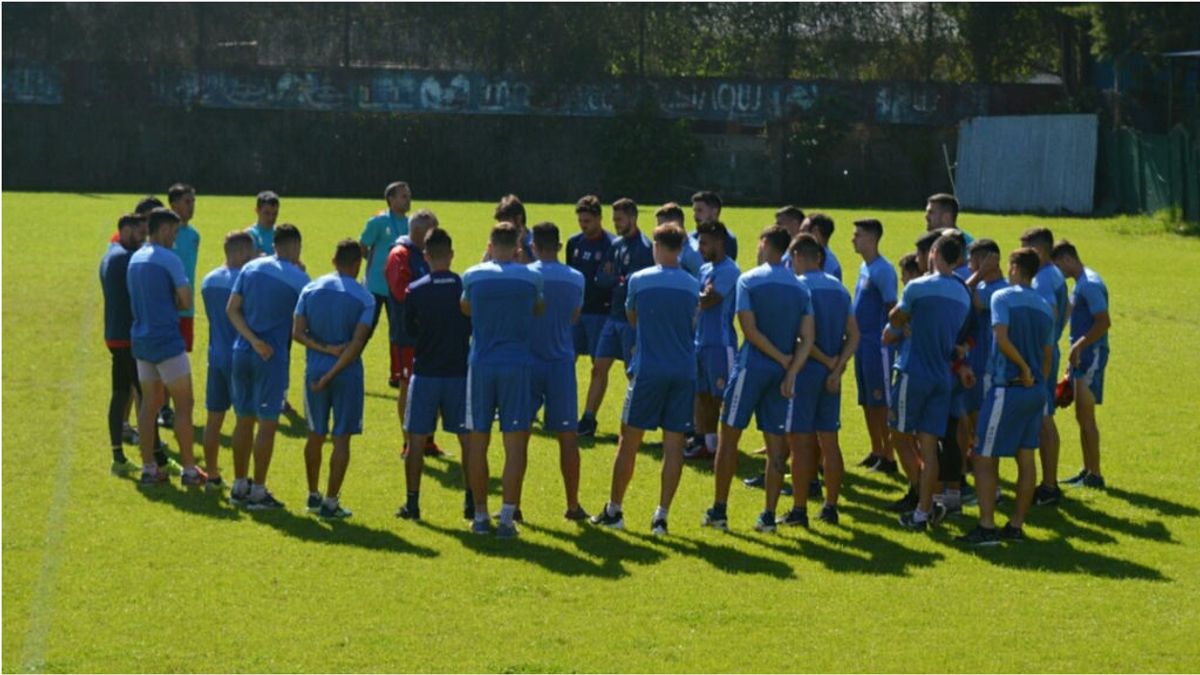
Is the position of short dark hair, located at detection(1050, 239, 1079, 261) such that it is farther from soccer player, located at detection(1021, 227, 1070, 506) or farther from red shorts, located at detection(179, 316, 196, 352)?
red shorts, located at detection(179, 316, 196, 352)

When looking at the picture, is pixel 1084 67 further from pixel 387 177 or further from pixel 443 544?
pixel 443 544

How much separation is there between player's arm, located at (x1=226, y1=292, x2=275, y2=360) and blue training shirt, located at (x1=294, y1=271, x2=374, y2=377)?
0.38m

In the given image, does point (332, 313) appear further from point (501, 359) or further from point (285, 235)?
point (501, 359)

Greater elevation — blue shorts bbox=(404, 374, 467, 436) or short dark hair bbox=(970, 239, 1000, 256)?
short dark hair bbox=(970, 239, 1000, 256)

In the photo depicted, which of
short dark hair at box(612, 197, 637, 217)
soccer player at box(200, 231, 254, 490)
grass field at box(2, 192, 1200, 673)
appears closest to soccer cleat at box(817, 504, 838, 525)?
grass field at box(2, 192, 1200, 673)

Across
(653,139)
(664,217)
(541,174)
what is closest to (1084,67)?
(653,139)

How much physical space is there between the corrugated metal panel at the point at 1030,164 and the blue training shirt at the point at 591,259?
3101 centimetres

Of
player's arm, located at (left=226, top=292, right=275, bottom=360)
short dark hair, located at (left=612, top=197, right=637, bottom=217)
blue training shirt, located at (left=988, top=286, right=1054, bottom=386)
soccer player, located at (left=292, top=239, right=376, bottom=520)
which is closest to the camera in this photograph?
blue training shirt, located at (left=988, top=286, right=1054, bottom=386)

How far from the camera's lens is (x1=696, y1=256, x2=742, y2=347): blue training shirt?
527 inches

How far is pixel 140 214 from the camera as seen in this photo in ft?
45.7

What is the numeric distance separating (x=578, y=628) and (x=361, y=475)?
4.58 metres

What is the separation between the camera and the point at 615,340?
14859 mm

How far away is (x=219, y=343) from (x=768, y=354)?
3839mm

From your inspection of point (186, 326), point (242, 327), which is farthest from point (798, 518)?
point (186, 326)
